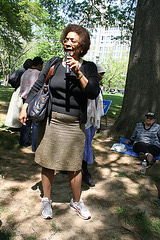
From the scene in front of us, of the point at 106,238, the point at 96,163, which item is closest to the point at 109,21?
the point at 96,163

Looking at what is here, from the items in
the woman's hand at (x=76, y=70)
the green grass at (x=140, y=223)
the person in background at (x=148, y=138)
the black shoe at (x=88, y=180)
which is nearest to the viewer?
the woman's hand at (x=76, y=70)

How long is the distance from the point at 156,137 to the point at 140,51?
2341 millimetres

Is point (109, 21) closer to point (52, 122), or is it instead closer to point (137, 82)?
point (137, 82)

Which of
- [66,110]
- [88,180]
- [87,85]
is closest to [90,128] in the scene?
[88,180]

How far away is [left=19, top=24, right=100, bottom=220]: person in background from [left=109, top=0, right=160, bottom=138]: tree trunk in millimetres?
3802

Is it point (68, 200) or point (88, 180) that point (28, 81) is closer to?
point (88, 180)

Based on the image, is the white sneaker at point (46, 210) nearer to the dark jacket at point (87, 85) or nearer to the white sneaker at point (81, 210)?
the white sneaker at point (81, 210)

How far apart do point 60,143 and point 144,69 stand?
166 inches

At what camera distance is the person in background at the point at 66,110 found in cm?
214

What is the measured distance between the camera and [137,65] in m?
5.78

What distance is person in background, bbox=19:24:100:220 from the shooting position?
2.14m

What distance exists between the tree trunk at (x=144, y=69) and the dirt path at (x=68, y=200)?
189 centimetres

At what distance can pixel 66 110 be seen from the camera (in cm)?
220

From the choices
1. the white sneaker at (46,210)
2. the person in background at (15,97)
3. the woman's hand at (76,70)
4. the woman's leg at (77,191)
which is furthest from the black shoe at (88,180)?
the person in background at (15,97)
